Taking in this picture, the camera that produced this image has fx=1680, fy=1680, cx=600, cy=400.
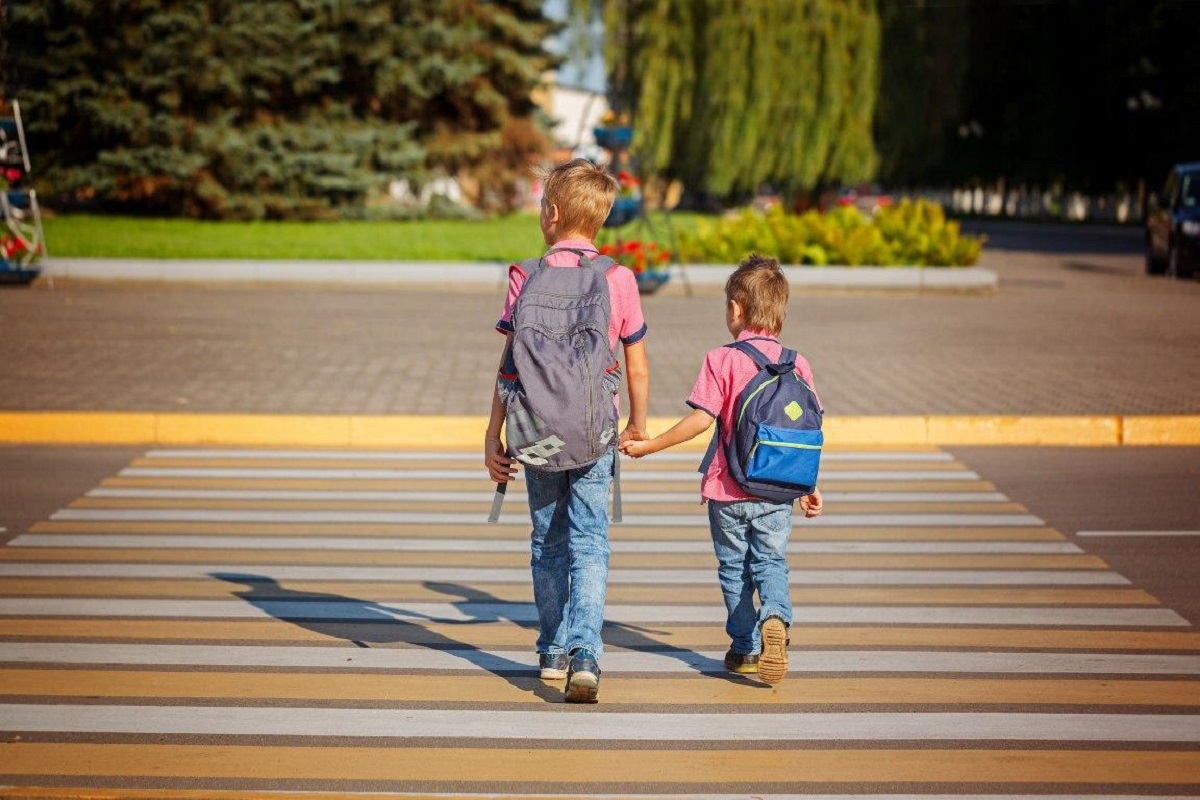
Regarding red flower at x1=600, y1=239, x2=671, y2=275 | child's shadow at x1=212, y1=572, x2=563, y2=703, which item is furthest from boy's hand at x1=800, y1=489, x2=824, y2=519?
red flower at x1=600, y1=239, x2=671, y2=275

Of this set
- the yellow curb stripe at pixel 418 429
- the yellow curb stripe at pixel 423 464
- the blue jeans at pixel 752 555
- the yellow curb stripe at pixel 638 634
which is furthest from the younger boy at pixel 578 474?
the yellow curb stripe at pixel 418 429

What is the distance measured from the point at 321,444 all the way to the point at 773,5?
22.0m

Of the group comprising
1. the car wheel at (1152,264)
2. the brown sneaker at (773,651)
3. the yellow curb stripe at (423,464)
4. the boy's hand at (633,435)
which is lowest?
the car wheel at (1152,264)

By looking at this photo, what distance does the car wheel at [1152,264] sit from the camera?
1212 inches

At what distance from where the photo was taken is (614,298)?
5.16 metres

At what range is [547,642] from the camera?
18.2 ft

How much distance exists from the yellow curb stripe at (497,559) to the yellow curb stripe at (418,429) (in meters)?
3.54

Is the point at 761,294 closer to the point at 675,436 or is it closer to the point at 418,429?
the point at 675,436

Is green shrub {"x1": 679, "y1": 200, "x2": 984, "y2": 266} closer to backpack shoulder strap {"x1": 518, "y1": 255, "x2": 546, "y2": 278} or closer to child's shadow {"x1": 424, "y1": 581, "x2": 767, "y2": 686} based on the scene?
child's shadow {"x1": 424, "y1": 581, "x2": 767, "y2": 686}

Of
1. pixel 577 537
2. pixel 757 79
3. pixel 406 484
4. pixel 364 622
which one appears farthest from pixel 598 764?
pixel 757 79

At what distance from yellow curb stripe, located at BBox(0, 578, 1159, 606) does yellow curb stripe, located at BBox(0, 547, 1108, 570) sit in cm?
43

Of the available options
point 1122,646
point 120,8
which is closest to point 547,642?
point 1122,646

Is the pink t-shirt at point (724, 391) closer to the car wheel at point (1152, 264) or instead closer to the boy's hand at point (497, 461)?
the boy's hand at point (497, 461)

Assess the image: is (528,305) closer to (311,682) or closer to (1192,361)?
(311,682)
